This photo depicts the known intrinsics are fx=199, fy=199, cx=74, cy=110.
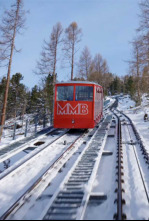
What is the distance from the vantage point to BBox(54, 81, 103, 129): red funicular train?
452 inches

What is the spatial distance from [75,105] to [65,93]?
94cm

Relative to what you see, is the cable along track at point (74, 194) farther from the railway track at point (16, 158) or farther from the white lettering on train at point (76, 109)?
the white lettering on train at point (76, 109)

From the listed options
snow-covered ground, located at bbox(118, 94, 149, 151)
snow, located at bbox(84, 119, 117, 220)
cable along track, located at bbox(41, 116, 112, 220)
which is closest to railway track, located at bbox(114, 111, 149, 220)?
snow, located at bbox(84, 119, 117, 220)

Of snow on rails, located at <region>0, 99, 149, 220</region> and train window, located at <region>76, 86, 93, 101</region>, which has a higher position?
train window, located at <region>76, 86, 93, 101</region>

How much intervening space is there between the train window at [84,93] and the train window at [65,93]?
0.37 meters

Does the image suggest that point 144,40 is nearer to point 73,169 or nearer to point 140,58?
point 140,58

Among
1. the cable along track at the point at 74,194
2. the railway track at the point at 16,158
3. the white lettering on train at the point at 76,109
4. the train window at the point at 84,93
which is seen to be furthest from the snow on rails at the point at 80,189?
the train window at the point at 84,93

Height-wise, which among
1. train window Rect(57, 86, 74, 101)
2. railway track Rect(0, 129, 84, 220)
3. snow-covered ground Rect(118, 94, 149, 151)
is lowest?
railway track Rect(0, 129, 84, 220)

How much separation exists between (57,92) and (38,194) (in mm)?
7960

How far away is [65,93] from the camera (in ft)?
38.4

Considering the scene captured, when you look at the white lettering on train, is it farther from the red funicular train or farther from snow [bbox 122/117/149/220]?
snow [bbox 122/117/149/220]

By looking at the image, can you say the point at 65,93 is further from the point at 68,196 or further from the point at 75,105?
the point at 68,196

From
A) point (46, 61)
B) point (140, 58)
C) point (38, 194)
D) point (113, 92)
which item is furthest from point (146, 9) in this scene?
point (113, 92)

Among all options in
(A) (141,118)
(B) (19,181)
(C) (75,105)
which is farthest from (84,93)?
(A) (141,118)
